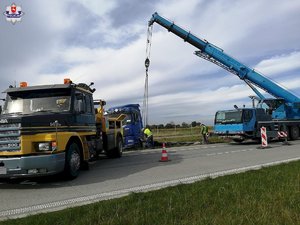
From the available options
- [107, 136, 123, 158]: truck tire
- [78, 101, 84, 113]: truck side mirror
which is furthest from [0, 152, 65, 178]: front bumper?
[107, 136, 123, 158]: truck tire

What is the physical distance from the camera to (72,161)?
35.0 ft

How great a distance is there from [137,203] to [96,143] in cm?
761

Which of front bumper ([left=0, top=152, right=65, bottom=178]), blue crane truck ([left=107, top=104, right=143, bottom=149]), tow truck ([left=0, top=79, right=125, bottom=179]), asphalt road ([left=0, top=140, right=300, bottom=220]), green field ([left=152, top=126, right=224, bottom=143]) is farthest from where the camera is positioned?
green field ([left=152, top=126, right=224, bottom=143])

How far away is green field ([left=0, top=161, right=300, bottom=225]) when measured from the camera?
17.7 feet

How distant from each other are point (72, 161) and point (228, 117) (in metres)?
15.7

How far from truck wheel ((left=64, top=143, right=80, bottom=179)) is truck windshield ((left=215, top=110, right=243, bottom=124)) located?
1505 cm

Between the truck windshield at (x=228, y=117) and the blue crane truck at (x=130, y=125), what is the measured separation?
5.16 m

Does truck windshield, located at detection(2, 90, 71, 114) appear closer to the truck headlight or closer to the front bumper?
the truck headlight

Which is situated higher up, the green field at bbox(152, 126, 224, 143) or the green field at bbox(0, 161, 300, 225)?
the green field at bbox(152, 126, 224, 143)

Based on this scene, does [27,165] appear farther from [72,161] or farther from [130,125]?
[130,125]

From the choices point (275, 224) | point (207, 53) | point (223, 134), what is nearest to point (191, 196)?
point (275, 224)

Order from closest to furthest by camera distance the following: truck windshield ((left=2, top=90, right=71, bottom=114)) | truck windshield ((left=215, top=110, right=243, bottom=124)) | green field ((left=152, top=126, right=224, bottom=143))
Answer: truck windshield ((left=2, top=90, right=71, bottom=114)), truck windshield ((left=215, top=110, right=243, bottom=124)), green field ((left=152, top=126, right=224, bottom=143))

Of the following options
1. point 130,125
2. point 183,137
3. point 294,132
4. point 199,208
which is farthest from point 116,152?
point 183,137

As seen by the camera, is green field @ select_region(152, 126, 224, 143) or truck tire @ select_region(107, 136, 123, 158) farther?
green field @ select_region(152, 126, 224, 143)
